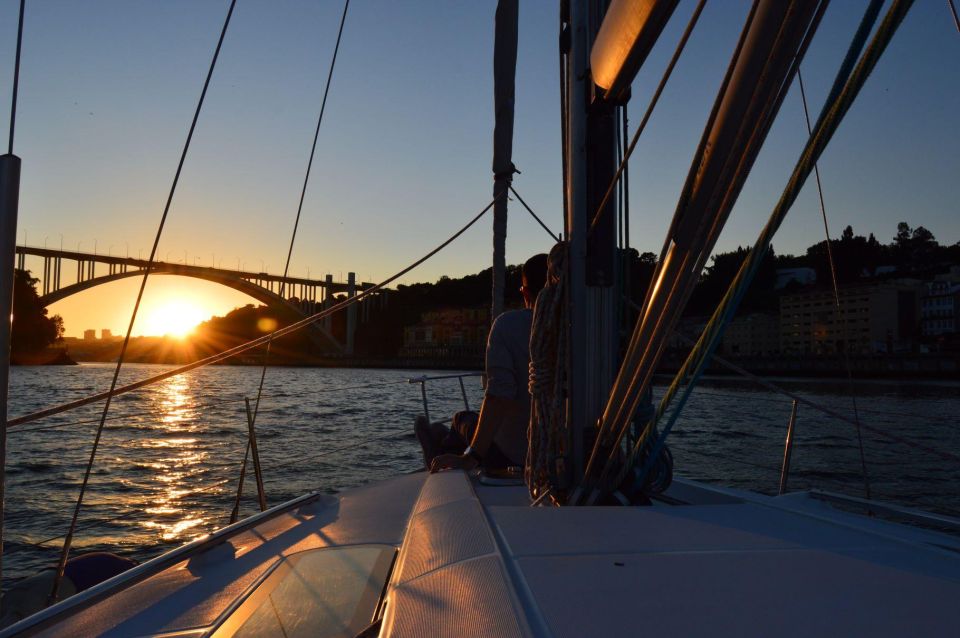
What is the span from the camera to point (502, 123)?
332 centimetres

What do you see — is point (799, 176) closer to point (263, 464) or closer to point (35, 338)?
point (263, 464)

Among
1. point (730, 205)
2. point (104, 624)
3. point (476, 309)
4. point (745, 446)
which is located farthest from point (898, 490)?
point (476, 309)

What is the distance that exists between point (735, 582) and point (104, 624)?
87cm

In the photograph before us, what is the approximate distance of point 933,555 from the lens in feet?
2.86

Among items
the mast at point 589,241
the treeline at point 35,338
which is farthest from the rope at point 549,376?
the treeline at point 35,338

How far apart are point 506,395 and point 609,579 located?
1.05 metres

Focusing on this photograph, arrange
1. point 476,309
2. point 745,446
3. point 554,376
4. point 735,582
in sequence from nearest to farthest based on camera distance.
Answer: point 735,582, point 554,376, point 745,446, point 476,309

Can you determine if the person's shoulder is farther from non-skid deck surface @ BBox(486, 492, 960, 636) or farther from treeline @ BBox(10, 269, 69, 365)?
treeline @ BBox(10, 269, 69, 365)

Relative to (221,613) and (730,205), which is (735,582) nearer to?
(730,205)

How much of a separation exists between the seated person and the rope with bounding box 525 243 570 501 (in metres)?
0.25

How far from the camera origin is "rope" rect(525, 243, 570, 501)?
1.46 meters

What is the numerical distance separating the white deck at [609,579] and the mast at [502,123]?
2054mm

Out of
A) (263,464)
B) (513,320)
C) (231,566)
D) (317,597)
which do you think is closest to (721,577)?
(317,597)

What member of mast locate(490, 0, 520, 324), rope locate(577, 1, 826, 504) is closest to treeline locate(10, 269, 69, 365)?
mast locate(490, 0, 520, 324)
